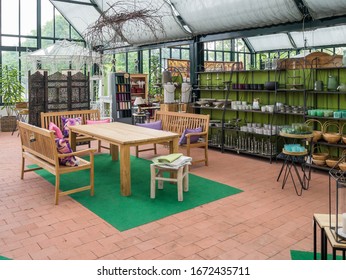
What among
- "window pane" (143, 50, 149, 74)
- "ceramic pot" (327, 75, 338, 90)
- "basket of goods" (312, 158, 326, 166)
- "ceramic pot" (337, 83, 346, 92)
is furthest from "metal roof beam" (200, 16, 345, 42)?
"window pane" (143, 50, 149, 74)

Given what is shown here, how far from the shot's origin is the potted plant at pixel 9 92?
11570mm

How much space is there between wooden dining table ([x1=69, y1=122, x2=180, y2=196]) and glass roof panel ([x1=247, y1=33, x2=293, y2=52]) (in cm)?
1252

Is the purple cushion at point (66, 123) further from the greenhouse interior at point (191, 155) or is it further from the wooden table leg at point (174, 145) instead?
the wooden table leg at point (174, 145)

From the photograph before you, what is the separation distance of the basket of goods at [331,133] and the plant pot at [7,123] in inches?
370

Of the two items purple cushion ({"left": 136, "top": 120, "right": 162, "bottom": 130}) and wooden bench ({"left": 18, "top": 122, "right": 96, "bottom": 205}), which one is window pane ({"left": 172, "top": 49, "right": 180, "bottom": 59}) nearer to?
purple cushion ({"left": 136, "top": 120, "right": 162, "bottom": 130})

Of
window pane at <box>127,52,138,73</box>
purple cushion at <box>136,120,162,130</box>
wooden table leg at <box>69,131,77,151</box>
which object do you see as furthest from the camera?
window pane at <box>127,52,138,73</box>

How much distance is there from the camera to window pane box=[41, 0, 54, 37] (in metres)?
13.9

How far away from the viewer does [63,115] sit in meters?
7.52

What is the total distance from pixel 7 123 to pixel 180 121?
22.7 ft

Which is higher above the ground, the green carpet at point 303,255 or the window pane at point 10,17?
the window pane at point 10,17

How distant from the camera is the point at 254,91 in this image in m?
7.70

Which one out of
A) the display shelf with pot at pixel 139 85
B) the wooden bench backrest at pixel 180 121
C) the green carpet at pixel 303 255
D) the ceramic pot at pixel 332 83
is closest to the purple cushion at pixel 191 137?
the wooden bench backrest at pixel 180 121

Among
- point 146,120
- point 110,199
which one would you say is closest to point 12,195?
point 110,199

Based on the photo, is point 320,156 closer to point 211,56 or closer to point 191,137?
point 191,137
